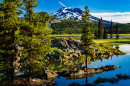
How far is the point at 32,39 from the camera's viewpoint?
2066 centimetres

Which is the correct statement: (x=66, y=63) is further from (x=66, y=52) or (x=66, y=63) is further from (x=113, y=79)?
(x=113, y=79)

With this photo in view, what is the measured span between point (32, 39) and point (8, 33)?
147 inches

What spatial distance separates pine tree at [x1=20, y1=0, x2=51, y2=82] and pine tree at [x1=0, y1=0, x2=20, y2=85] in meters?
1.32

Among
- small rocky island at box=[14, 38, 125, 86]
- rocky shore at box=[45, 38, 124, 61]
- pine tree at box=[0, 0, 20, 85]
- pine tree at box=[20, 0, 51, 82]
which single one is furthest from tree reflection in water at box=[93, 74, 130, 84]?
rocky shore at box=[45, 38, 124, 61]

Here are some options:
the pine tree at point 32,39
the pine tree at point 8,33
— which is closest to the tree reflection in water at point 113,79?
the pine tree at point 32,39

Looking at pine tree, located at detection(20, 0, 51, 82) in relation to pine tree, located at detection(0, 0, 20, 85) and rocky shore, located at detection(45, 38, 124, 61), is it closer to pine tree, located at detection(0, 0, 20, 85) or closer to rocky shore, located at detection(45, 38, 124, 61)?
pine tree, located at detection(0, 0, 20, 85)

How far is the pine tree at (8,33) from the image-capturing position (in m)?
19.9

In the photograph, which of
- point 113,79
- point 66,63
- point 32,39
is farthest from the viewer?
point 66,63

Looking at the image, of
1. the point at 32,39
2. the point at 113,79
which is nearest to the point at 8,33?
the point at 32,39

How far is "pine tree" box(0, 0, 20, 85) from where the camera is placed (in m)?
19.9

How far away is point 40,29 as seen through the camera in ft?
72.2

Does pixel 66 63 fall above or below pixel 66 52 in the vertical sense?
below

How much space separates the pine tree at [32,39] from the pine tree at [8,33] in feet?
4.34

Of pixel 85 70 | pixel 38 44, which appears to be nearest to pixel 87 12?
pixel 85 70
